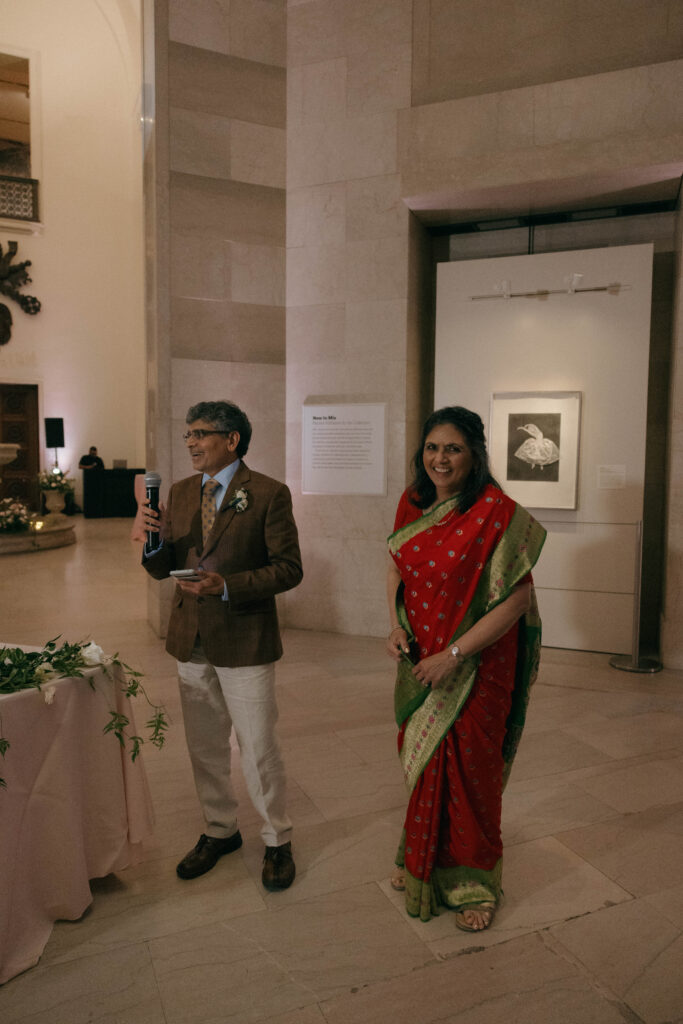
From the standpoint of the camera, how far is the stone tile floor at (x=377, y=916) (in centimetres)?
231

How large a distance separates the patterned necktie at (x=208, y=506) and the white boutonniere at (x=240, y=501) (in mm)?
132

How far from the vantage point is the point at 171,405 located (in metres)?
6.54

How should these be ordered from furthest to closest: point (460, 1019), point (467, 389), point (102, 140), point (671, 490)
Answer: point (102, 140) → point (467, 389) → point (671, 490) → point (460, 1019)

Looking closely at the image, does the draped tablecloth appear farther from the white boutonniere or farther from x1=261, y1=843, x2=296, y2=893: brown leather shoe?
the white boutonniere

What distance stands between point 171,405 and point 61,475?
1089cm

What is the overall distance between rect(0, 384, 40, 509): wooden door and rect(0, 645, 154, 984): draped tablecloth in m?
15.6

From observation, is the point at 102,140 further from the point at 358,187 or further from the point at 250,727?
the point at 250,727

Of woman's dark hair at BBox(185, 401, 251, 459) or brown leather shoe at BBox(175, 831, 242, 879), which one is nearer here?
woman's dark hair at BBox(185, 401, 251, 459)

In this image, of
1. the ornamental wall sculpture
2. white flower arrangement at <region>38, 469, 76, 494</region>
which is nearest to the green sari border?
white flower arrangement at <region>38, 469, 76, 494</region>

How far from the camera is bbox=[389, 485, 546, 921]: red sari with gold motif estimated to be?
2547mm

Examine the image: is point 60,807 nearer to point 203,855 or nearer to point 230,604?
point 203,855

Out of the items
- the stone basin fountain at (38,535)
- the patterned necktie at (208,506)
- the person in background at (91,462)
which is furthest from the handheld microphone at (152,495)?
the person in background at (91,462)

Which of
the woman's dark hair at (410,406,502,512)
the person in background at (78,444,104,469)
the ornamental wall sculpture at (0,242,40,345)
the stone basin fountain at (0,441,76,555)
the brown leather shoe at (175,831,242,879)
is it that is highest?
the ornamental wall sculpture at (0,242,40,345)

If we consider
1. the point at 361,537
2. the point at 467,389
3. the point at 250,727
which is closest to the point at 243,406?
the point at 361,537
